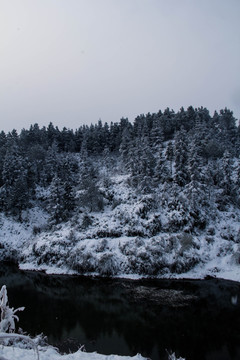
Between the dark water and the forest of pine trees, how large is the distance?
15.0 meters

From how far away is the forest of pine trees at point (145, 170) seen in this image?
51625mm

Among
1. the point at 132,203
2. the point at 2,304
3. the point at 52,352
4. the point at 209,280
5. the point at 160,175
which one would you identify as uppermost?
the point at 160,175

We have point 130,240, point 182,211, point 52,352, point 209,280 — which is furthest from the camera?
point 182,211

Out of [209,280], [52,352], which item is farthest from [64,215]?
[52,352]

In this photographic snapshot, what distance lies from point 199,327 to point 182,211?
2490cm

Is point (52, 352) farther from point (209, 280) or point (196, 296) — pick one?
point (209, 280)

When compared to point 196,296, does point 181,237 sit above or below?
above

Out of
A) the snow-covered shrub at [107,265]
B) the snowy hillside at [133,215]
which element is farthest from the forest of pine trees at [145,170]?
the snow-covered shrub at [107,265]

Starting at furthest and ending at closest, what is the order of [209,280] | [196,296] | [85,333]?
1. [209,280]
2. [196,296]
3. [85,333]

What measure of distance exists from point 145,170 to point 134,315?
33421 mm

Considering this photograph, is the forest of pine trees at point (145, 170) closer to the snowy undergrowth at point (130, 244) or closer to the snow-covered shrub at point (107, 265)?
the snowy undergrowth at point (130, 244)

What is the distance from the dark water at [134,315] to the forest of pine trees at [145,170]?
49.2 ft

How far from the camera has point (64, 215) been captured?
176 ft

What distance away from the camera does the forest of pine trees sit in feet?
169
